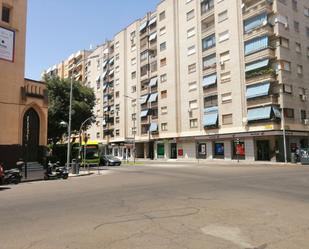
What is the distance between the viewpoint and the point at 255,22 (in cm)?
4031

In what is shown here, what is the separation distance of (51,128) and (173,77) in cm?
2302

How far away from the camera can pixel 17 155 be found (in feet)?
78.5

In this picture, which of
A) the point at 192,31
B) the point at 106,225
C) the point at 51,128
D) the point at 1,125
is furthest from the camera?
the point at 192,31

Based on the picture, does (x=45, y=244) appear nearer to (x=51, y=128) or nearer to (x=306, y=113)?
(x=51, y=128)

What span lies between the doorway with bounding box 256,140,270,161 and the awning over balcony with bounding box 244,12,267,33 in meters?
14.1

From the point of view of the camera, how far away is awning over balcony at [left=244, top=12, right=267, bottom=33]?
1547 inches

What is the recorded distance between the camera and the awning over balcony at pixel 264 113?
122ft

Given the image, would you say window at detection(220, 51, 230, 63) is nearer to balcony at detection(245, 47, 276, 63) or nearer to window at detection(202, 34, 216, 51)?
window at detection(202, 34, 216, 51)

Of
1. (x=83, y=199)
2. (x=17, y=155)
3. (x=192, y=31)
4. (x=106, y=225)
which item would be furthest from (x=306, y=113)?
(x=106, y=225)

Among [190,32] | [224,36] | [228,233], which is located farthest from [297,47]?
[228,233]

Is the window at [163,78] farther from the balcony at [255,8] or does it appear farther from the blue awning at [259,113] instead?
the blue awning at [259,113]

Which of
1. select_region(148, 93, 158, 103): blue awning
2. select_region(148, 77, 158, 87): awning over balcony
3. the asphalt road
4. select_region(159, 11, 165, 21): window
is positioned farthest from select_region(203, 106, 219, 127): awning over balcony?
the asphalt road

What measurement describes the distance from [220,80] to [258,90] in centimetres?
667

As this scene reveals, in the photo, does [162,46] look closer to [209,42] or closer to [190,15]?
[190,15]
